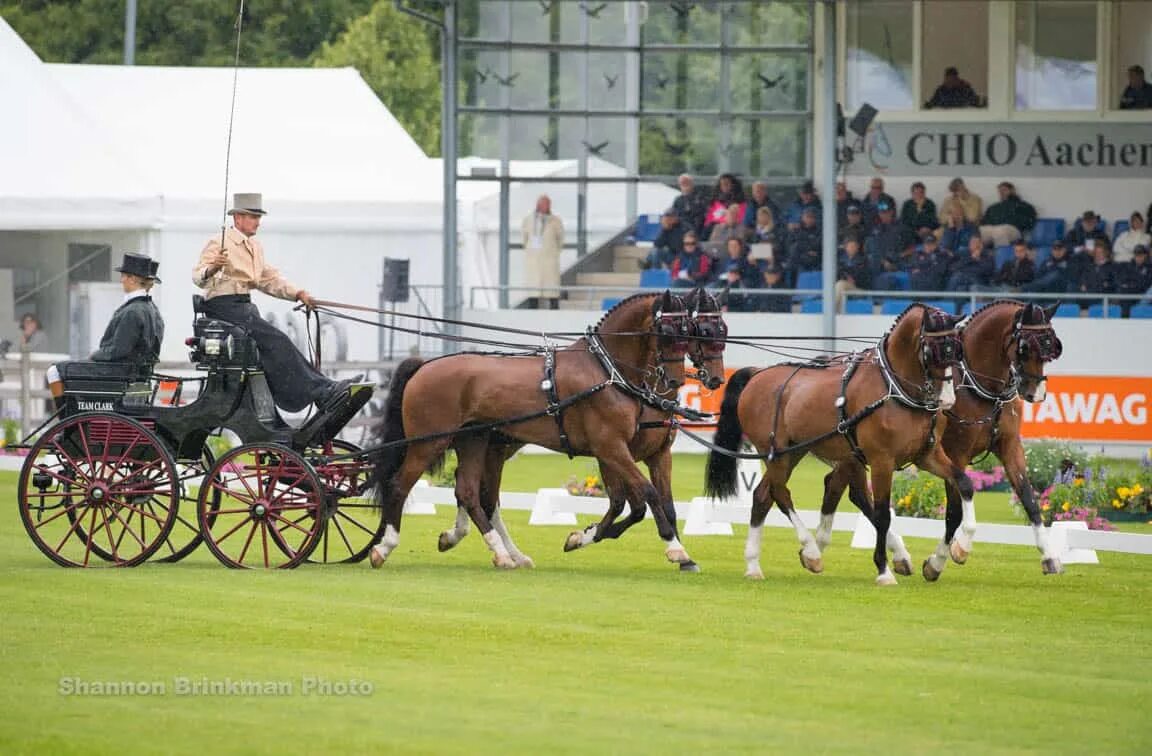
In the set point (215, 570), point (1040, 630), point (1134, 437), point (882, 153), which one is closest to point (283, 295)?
point (215, 570)

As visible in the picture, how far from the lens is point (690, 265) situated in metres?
27.2

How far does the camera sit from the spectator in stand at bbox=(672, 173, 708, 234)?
28141mm

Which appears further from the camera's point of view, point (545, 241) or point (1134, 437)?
point (545, 241)

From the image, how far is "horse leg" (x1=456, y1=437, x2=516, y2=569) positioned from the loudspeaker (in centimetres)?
1321

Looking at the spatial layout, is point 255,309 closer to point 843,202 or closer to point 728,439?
point 728,439

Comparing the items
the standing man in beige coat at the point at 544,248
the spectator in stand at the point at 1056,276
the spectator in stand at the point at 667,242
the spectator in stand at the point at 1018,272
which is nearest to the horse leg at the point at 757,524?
the spectator in stand at the point at 1018,272

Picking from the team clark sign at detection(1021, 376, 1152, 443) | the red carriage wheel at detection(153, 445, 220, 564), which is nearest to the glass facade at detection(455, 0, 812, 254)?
the team clark sign at detection(1021, 376, 1152, 443)

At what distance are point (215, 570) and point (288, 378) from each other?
1.30m

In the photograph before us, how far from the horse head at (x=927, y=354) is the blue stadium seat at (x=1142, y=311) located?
41.3 ft

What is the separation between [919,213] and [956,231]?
0.70m

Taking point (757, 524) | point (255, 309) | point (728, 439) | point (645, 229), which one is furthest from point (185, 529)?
point (645, 229)

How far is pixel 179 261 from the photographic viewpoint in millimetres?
28609

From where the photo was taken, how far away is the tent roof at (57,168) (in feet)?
91.4

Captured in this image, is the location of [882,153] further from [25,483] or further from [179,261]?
[25,483]
